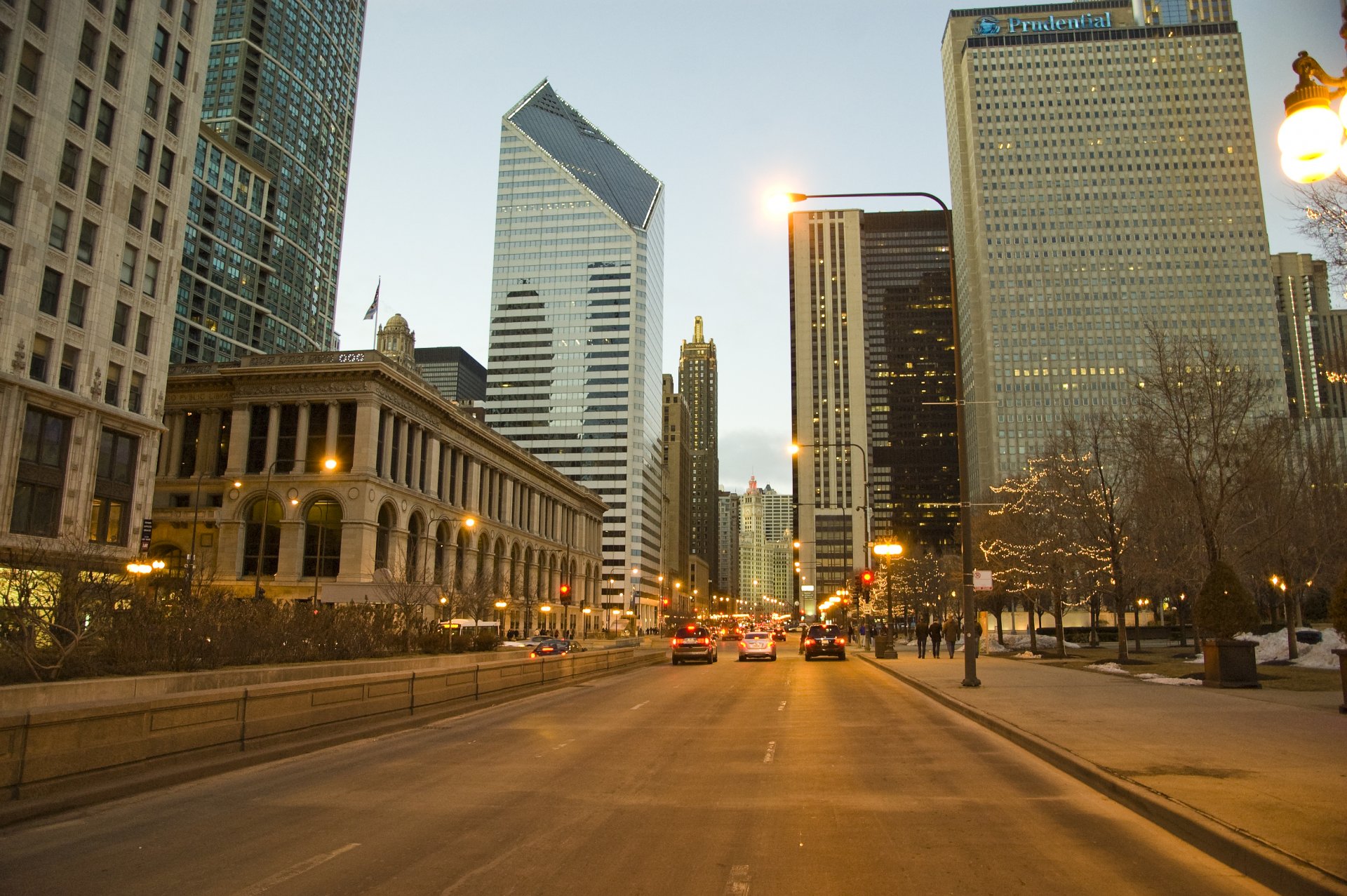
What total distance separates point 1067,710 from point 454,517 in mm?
67066

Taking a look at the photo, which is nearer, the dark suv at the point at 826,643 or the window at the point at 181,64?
the dark suv at the point at 826,643

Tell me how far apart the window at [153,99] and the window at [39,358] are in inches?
626

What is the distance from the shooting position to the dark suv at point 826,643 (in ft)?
154

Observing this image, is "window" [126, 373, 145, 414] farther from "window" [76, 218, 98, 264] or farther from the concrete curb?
the concrete curb

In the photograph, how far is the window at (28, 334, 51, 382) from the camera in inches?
1660

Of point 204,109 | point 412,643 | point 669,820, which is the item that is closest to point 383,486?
point 412,643

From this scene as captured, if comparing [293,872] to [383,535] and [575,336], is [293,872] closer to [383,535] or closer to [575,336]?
[383,535]

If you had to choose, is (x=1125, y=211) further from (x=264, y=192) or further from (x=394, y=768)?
(x=394, y=768)

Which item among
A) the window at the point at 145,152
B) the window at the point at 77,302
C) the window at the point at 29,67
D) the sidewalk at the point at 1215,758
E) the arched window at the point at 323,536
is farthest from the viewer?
the arched window at the point at 323,536

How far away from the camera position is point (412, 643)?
3111 centimetres

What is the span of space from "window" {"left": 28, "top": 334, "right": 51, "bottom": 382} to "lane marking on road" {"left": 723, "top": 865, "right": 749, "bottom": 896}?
4764 centimetres

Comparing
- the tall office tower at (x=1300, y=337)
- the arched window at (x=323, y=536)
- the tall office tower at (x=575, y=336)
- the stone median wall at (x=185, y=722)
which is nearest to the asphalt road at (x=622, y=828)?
the stone median wall at (x=185, y=722)

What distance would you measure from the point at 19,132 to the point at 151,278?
34.2 ft

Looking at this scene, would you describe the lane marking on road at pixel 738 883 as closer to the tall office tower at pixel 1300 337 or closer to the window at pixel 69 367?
the window at pixel 69 367
